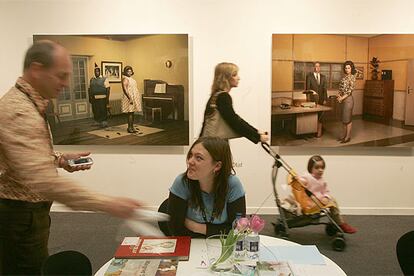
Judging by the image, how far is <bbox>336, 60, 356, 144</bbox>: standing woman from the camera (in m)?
4.52

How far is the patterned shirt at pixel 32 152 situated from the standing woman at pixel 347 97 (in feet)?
11.7

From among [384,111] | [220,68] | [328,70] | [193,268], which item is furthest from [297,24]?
[193,268]

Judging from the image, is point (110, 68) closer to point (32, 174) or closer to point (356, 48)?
point (356, 48)

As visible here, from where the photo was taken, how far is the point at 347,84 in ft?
14.9

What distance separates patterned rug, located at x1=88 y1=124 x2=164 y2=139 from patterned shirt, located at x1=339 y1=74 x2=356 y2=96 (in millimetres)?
1981

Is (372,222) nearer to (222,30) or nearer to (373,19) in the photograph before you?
(373,19)

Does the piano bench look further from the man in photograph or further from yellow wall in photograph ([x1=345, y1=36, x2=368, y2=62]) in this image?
yellow wall in photograph ([x1=345, y1=36, x2=368, y2=62])

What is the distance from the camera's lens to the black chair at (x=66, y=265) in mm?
1757

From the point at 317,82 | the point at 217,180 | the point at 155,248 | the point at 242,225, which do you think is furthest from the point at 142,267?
the point at 317,82

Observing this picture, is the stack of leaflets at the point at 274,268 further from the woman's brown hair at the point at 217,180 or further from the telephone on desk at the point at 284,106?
the telephone on desk at the point at 284,106

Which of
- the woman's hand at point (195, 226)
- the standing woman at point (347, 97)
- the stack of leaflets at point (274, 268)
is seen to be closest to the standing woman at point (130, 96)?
the standing woman at point (347, 97)

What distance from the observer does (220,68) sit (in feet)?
15.1

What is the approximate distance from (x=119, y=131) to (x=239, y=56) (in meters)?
1.53

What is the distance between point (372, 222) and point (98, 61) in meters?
3.31
